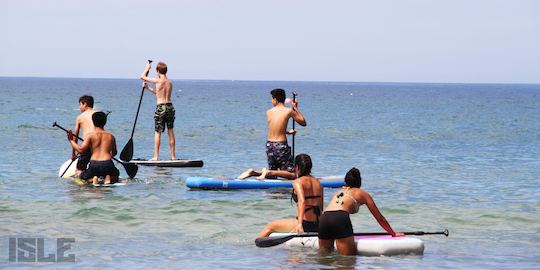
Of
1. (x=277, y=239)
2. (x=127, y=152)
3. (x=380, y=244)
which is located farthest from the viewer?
(x=127, y=152)

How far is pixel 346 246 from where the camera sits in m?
11.9

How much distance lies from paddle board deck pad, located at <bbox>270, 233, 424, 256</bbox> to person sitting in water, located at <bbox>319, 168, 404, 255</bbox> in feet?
0.53

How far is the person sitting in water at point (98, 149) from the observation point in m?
17.3

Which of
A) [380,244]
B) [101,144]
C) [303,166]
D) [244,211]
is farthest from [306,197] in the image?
[101,144]

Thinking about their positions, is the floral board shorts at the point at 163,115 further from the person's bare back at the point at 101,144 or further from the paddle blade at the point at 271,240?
the paddle blade at the point at 271,240

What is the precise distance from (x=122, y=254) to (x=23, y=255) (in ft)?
4.07

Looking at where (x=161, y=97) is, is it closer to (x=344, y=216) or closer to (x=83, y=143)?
(x=83, y=143)

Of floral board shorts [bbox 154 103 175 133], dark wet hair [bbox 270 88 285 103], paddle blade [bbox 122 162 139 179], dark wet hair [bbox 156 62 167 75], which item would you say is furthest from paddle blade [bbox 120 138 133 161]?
dark wet hair [bbox 270 88 285 103]

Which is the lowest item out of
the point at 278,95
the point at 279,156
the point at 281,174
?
the point at 281,174

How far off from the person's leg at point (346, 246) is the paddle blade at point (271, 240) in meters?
0.62

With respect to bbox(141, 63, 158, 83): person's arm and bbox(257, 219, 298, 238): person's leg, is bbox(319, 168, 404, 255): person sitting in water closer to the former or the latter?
bbox(257, 219, 298, 238): person's leg

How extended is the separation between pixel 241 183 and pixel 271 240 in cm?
573

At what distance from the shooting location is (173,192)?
18.9m

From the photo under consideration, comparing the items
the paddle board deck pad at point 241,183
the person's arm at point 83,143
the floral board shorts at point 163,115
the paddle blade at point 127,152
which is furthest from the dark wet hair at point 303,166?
the floral board shorts at point 163,115
